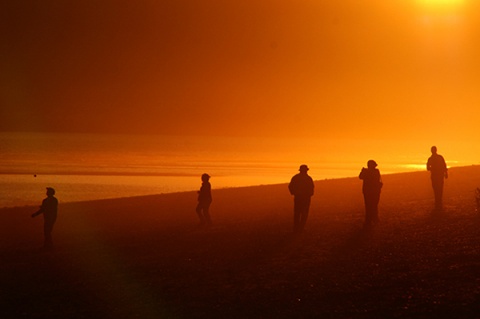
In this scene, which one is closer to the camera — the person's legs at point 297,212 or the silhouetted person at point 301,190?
the silhouetted person at point 301,190

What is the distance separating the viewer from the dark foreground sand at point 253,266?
11.2 m

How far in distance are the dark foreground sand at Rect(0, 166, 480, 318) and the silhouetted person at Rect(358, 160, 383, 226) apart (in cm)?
56

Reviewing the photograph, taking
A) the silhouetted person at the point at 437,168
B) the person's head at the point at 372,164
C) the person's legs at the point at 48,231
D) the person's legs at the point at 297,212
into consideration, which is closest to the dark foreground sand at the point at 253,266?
the person's legs at the point at 48,231

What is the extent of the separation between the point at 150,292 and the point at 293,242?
15.8ft

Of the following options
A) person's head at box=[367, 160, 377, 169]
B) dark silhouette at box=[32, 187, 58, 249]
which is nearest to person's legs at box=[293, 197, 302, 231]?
person's head at box=[367, 160, 377, 169]

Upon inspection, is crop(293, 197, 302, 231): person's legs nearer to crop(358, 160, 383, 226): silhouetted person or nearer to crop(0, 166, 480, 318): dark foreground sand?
crop(0, 166, 480, 318): dark foreground sand

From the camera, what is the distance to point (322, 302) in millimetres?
11211

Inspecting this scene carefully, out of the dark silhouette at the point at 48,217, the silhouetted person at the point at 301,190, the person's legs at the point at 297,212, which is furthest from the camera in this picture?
the person's legs at the point at 297,212

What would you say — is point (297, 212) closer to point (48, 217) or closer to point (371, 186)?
point (371, 186)

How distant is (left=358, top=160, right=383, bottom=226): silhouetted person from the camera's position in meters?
18.4

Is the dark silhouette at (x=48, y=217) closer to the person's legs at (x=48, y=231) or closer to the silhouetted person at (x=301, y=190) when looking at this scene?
the person's legs at (x=48, y=231)

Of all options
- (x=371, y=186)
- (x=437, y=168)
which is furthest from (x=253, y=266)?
(x=437, y=168)

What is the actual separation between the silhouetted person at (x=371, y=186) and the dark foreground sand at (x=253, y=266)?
1.83ft

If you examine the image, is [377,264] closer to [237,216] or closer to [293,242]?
[293,242]
